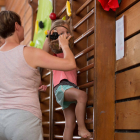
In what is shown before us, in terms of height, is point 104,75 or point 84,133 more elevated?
point 104,75

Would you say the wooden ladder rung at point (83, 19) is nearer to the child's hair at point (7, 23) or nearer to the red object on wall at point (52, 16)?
the red object on wall at point (52, 16)

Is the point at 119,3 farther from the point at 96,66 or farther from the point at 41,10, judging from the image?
the point at 41,10

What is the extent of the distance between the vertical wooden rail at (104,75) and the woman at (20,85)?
478 mm

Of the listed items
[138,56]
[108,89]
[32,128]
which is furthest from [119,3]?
[32,128]

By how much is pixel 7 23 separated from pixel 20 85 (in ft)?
1.27

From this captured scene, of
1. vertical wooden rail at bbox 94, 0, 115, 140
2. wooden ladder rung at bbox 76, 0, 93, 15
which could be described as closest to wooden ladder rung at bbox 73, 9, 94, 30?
wooden ladder rung at bbox 76, 0, 93, 15

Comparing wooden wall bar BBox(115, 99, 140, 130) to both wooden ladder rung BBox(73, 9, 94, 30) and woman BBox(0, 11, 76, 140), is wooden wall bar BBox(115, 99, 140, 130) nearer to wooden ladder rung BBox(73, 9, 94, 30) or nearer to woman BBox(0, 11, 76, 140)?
woman BBox(0, 11, 76, 140)

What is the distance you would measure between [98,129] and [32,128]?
638 millimetres

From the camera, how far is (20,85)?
3.98 ft

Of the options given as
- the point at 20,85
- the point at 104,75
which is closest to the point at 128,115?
the point at 104,75

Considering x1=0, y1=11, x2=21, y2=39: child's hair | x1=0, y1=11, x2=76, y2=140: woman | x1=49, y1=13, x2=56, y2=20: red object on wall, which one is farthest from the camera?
x1=49, y1=13, x2=56, y2=20: red object on wall

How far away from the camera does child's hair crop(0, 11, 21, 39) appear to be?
1.33 meters

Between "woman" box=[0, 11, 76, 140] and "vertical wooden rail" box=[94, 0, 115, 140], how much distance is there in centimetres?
48

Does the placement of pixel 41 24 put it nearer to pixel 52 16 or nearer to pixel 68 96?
pixel 52 16
